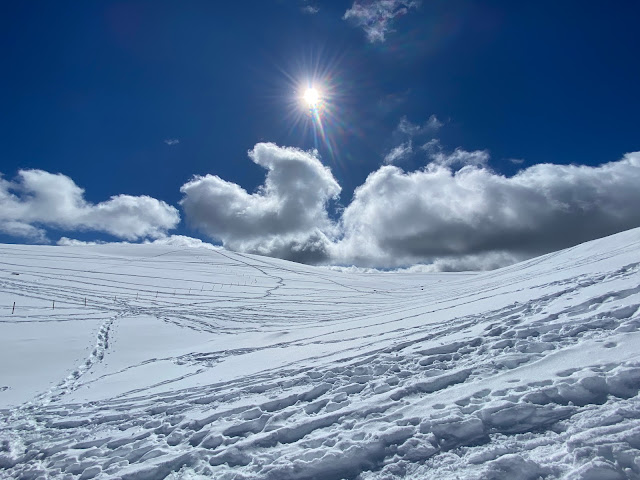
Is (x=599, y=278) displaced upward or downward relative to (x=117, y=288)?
downward

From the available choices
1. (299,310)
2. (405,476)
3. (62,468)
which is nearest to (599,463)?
(405,476)

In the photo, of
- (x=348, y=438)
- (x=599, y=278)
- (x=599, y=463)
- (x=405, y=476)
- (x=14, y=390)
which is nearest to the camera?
(x=599, y=463)

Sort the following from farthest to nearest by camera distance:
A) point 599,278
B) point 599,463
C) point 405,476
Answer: point 599,278 → point 405,476 → point 599,463

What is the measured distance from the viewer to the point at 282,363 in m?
10.1

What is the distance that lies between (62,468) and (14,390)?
245 inches

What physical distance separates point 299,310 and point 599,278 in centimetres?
2019

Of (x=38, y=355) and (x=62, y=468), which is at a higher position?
(x=38, y=355)

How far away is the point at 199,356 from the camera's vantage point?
534 inches

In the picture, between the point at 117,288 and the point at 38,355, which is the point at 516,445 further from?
the point at 117,288

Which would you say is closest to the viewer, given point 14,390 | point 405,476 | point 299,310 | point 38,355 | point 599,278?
point 405,476

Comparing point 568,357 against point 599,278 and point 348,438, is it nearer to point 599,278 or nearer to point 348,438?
point 348,438

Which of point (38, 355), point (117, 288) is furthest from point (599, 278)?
point (117, 288)

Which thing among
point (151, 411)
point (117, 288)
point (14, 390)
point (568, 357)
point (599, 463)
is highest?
point (117, 288)

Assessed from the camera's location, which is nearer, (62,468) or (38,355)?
(62,468)
